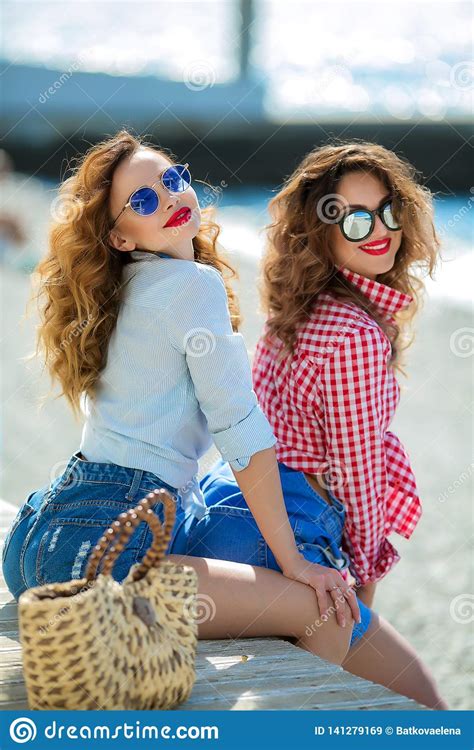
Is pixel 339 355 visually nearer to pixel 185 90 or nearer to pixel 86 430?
pixel 86 430

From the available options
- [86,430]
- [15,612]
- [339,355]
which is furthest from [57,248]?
[15,612]

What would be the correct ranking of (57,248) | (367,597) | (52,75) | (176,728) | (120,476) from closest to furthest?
(176,728) < (120,476) < (57,248) < (367,597) < (52,75)

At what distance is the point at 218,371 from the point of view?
235 cm

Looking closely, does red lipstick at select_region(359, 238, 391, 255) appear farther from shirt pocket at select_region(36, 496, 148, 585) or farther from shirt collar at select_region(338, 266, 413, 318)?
shirt pocket at select_region(36, 496, 148, 585)

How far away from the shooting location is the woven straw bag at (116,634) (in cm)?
184

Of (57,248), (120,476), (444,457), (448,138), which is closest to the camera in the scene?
(120,476)

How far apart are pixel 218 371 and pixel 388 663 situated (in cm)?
98

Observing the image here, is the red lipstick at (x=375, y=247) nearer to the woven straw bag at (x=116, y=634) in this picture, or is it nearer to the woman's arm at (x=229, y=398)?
the woman's arm at (x=229, y=398)

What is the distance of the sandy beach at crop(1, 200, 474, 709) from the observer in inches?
170

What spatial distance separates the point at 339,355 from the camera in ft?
8.54

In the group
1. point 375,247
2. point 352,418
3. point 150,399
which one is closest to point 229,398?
point 150,399

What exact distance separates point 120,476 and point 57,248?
0.60m

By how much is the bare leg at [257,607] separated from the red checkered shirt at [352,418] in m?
0.31

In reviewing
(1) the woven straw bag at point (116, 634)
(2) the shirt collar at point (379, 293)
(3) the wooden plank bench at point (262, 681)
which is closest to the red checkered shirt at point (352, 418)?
(2) the shirt collar at point (379, 293)
